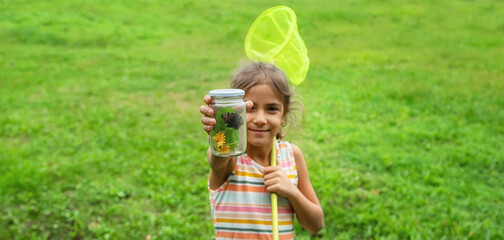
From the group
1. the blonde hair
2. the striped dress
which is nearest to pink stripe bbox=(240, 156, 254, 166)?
the striped dress

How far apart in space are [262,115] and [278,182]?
0.28 m

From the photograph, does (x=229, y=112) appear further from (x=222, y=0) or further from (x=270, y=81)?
(x=222, y=0)

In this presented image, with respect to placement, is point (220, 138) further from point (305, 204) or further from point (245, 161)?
point (305, 204)

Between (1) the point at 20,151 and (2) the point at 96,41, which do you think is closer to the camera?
(1) the point at 20,151

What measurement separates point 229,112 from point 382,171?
3.38 m

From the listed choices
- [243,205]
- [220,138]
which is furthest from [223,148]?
[243,205]

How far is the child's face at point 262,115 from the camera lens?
1814 mm

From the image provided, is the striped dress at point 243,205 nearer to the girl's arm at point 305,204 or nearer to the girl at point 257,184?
the girl at point 257,184

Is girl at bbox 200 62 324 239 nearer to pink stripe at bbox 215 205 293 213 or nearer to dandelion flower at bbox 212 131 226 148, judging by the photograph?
pink stripe at bbox 215 205 293 213

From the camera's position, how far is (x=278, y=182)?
1.80 meters

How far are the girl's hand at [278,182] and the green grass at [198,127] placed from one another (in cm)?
135

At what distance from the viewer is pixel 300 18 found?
13133 millimetres

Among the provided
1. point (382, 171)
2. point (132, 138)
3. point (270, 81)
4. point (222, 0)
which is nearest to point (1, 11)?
point (222, 0)

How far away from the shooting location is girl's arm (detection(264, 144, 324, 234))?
1.80 metres
